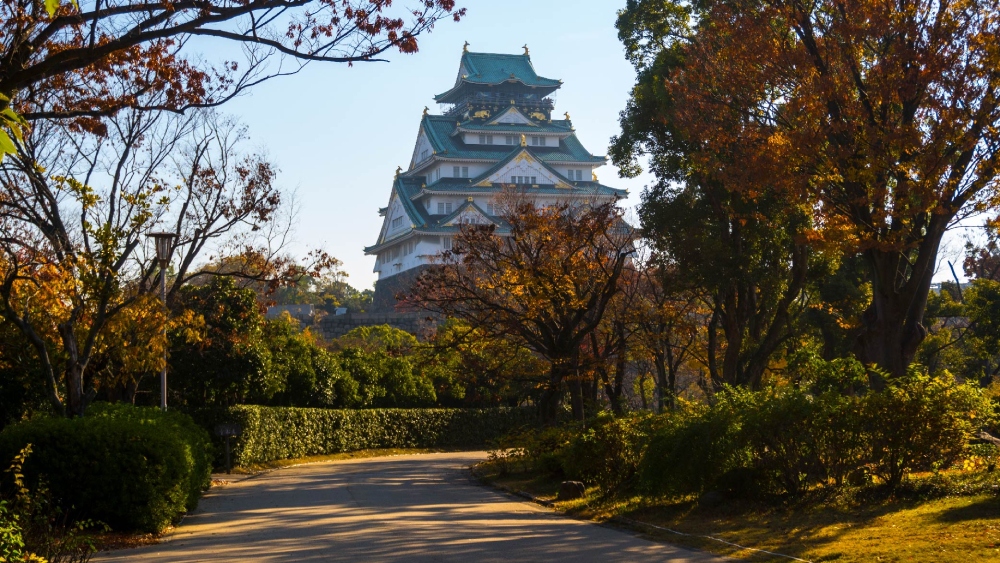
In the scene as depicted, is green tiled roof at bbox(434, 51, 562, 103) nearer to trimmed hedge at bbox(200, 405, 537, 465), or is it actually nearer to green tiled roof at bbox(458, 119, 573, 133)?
green tiled roof at bbox(458, 119, 573, 133)

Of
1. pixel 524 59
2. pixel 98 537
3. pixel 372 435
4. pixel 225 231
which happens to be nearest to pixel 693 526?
pixel 98 537

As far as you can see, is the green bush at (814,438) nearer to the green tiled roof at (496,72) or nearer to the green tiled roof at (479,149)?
the green tiled roof at (479,149)

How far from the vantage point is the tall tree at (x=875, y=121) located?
13594mm

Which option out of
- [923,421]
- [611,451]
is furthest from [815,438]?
[611,451]

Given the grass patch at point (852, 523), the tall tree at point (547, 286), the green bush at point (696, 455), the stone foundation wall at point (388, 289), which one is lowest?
the grass patch at point (852, 523)

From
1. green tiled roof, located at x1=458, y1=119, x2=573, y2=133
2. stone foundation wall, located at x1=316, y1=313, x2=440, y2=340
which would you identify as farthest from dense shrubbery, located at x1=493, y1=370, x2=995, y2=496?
green tiled roof, located at x1=458, y1=119, x2=573, y2=133

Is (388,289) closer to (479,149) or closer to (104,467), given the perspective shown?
(479,149)

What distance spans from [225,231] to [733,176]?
9.66 metres

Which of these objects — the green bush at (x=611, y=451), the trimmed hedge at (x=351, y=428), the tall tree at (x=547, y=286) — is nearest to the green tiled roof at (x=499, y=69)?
the trimmed hedge at (x=351, y=428)

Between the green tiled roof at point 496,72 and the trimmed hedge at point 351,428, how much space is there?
37961 mm

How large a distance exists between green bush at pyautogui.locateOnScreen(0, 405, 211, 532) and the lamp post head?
6134 millimetres

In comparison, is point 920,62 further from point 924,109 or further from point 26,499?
point 26,499

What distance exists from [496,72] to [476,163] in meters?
11.0

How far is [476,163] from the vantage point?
67.9 meters
